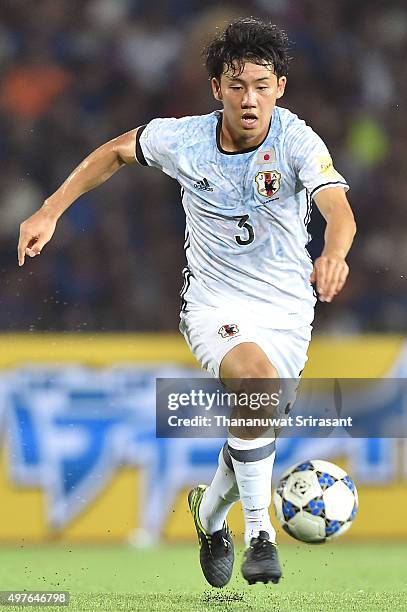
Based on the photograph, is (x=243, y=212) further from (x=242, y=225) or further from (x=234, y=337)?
(x=234, y=337)

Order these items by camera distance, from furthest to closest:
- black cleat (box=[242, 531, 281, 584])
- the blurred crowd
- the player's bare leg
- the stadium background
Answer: the blurred crowd, the stadium background, the player's bare leg, black cleat (box=[242, 531, 281, 584])

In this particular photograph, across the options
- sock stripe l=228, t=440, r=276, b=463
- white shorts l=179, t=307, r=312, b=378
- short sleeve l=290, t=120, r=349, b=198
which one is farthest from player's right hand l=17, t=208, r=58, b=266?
sock stripe l=228, t=440, r=276, b=463

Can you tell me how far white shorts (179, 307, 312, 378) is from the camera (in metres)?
4.74

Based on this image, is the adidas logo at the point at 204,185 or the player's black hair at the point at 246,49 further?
the adidas logo at the point at 204,185

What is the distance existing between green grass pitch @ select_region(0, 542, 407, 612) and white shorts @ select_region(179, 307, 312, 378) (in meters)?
1.00

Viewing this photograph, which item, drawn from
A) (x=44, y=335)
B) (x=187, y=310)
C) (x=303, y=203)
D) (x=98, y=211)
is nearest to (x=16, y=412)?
(x=44, y=335)

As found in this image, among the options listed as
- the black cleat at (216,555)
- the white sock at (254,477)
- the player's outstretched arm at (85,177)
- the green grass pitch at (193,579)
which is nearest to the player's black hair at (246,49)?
the player's outstretched arm at (85,177)

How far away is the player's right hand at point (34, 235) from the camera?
4.71 metres

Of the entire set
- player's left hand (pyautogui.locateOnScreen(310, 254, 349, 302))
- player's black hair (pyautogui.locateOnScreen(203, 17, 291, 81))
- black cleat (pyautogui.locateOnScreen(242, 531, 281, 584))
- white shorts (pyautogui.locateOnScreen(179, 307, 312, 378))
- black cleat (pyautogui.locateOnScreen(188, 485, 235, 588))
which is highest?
player's black hair (pyautogui.locateOnScreen(203, 17, 291, 81))

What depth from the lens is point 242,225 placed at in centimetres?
486

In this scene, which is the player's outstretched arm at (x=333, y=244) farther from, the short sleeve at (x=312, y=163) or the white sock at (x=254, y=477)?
the white sock at (x=254, y=477)

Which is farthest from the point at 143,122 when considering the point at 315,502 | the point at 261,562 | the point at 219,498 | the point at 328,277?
the point at 328,277

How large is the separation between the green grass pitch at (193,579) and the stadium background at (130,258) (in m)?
0.39

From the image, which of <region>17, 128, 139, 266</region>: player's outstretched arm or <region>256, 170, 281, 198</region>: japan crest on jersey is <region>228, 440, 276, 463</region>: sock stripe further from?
<region>17, 128, 139, 266</region>: player's outstretched arm
